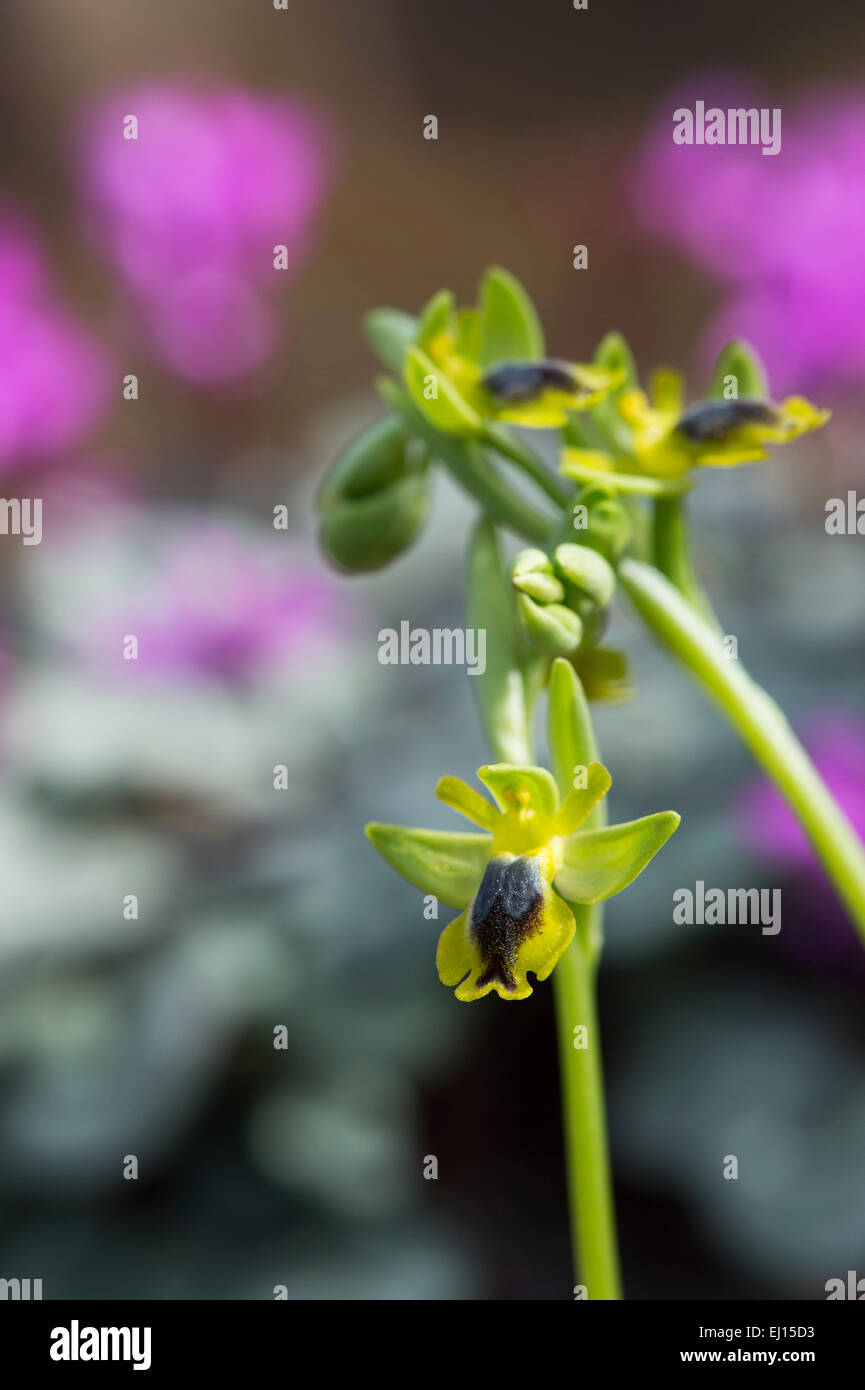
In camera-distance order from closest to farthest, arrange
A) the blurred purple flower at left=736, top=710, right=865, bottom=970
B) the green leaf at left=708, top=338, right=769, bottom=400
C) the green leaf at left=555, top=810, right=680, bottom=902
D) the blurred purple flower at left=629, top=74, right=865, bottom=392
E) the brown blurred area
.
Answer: the green leaf at left=555, top=810, right=680, bottom=902 < the green leaf at left=708, top=338, right=769, bottom=400 < the blurred purple flower at left=736, top=710, right=865, bottom=970 < the blurred purple flower at left=629, top=74, right=865, bottom=392 < the brown blurred area

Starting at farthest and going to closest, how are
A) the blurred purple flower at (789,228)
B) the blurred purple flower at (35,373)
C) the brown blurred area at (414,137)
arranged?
the brown blurred area at (414,137) → the blurred purple flower at (35,373) → the blurred purple flower at (789,228)

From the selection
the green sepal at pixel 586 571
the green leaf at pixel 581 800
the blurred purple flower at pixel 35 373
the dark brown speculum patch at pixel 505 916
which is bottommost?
the dark brown speculum patch at pixel 505 916

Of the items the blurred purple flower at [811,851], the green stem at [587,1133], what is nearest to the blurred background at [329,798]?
the blurred purple flower at [811,851]

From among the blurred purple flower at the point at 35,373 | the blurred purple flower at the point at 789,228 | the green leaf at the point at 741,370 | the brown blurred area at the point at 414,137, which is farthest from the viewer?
the brown blurred area at the point at 414,137

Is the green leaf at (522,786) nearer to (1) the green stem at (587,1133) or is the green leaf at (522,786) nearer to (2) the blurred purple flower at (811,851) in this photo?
(1) the green stem at (587,1133)

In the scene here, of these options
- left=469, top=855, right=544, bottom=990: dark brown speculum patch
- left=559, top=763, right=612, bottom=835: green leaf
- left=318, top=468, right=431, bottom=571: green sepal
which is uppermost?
left=318, top=468, right=431, bottom=571: green sepal

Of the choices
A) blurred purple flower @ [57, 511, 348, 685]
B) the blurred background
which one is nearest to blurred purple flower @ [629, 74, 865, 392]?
the blurred background

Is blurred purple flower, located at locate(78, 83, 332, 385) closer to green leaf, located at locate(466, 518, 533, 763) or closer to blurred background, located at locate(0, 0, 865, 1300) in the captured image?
blurred background, located at locate(0, 0, 865, 1300)

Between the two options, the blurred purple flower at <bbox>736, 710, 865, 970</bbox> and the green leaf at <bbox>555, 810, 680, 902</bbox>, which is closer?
the green leaf at <bbox>555, 810, 680, 902</bbox>
